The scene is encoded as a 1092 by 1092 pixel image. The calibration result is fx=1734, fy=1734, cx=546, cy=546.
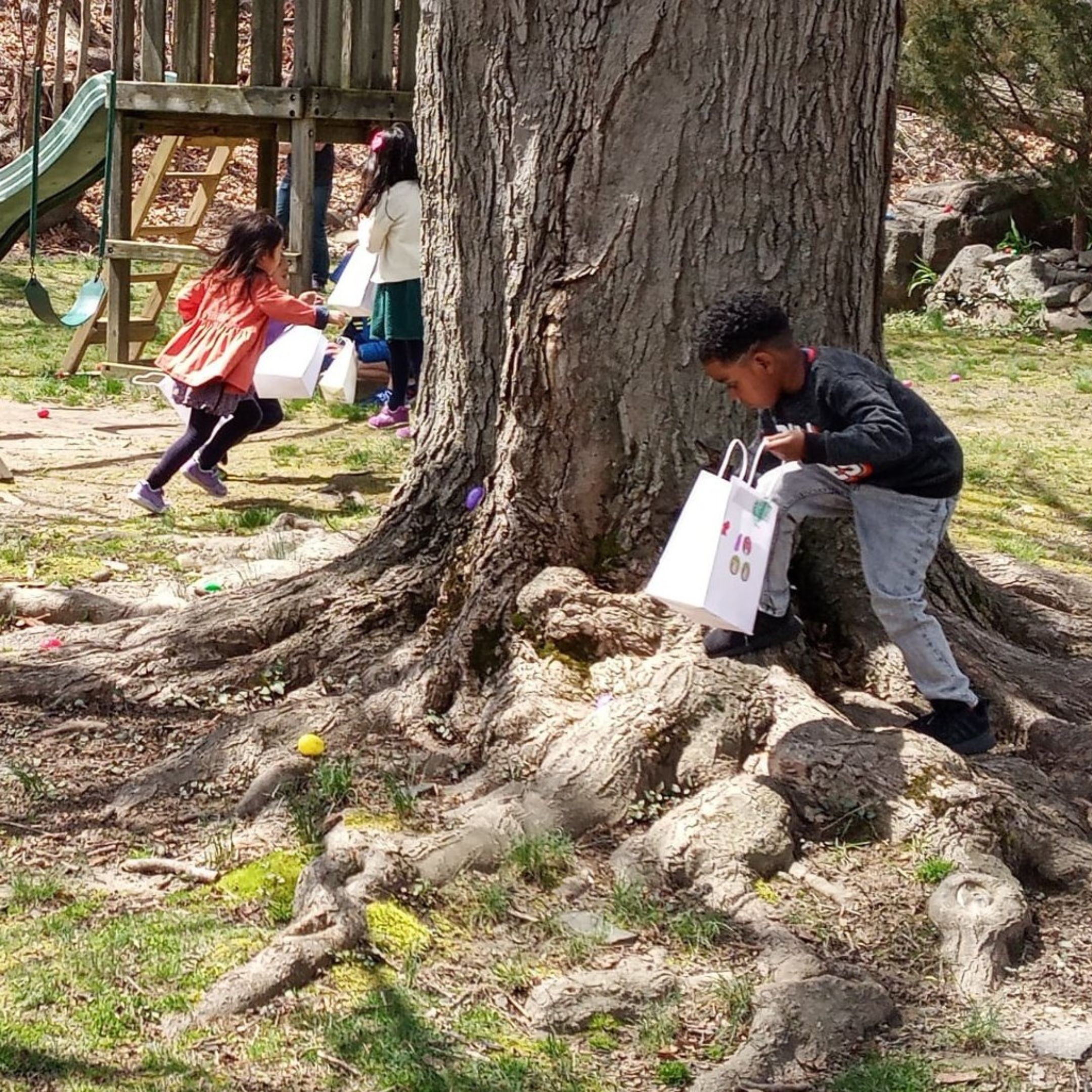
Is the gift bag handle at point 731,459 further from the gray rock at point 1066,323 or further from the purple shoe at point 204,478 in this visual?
the gray rock at point 1066,323

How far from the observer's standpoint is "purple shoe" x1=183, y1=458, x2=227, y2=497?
26.7 ft

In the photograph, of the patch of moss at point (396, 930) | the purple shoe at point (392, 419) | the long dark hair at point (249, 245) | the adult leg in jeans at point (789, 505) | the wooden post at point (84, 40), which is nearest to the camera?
the patch of moss at point (396, 930)

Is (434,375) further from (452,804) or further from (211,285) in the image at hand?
(211,285)

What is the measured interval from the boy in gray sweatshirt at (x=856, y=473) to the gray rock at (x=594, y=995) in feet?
3.65

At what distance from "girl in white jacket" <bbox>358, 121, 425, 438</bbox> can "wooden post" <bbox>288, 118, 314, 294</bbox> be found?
4.50ft

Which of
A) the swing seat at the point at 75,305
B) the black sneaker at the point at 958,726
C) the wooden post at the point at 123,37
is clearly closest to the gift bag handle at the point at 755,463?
the black sneaker at the point at 958,726

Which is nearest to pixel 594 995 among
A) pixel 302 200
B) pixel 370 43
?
pixel 302 200

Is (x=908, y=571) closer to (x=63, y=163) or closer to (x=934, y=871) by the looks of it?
(x=934, y=871)

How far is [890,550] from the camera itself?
4434mm

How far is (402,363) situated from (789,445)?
5.93 m

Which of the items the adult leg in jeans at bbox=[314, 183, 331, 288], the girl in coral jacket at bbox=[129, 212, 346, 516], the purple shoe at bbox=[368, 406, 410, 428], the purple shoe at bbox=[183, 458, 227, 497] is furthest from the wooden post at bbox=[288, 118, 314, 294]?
the purple shoe at bbox=[183, 458, 227, 497]

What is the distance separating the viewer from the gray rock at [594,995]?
11.3 feet

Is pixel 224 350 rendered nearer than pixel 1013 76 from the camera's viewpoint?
Yes

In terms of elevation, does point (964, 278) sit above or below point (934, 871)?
above
